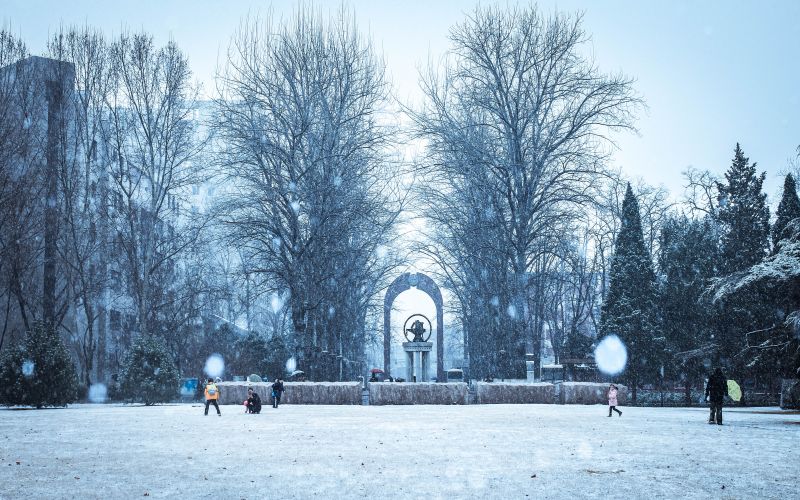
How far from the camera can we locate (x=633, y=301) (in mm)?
40844

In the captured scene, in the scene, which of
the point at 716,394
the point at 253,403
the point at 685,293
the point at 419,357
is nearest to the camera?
the point at 716,394

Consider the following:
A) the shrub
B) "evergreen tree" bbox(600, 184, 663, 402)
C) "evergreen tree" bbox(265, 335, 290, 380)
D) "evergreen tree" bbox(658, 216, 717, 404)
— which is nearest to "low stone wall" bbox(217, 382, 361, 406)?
the shrub

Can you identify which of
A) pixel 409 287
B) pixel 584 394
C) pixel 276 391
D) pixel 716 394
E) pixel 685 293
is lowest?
pixel 584 394

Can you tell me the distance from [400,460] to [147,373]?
25.7 m

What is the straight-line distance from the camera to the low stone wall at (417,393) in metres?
32.5

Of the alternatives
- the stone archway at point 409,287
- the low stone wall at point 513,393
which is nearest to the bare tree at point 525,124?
the low stone wall at point 513,393

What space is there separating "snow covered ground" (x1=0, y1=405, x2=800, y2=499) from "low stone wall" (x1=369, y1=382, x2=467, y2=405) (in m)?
12.0

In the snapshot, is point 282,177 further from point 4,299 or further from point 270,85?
point 4,299

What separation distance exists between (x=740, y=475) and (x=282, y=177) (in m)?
26.9

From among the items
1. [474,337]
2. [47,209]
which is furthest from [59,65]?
[474,337]

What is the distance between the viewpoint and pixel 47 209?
38.7m

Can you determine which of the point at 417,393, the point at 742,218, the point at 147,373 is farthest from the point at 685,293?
the point at 147,373

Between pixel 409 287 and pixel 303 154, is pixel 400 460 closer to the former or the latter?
pixel 303 154

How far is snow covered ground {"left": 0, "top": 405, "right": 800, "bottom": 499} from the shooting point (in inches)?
363
